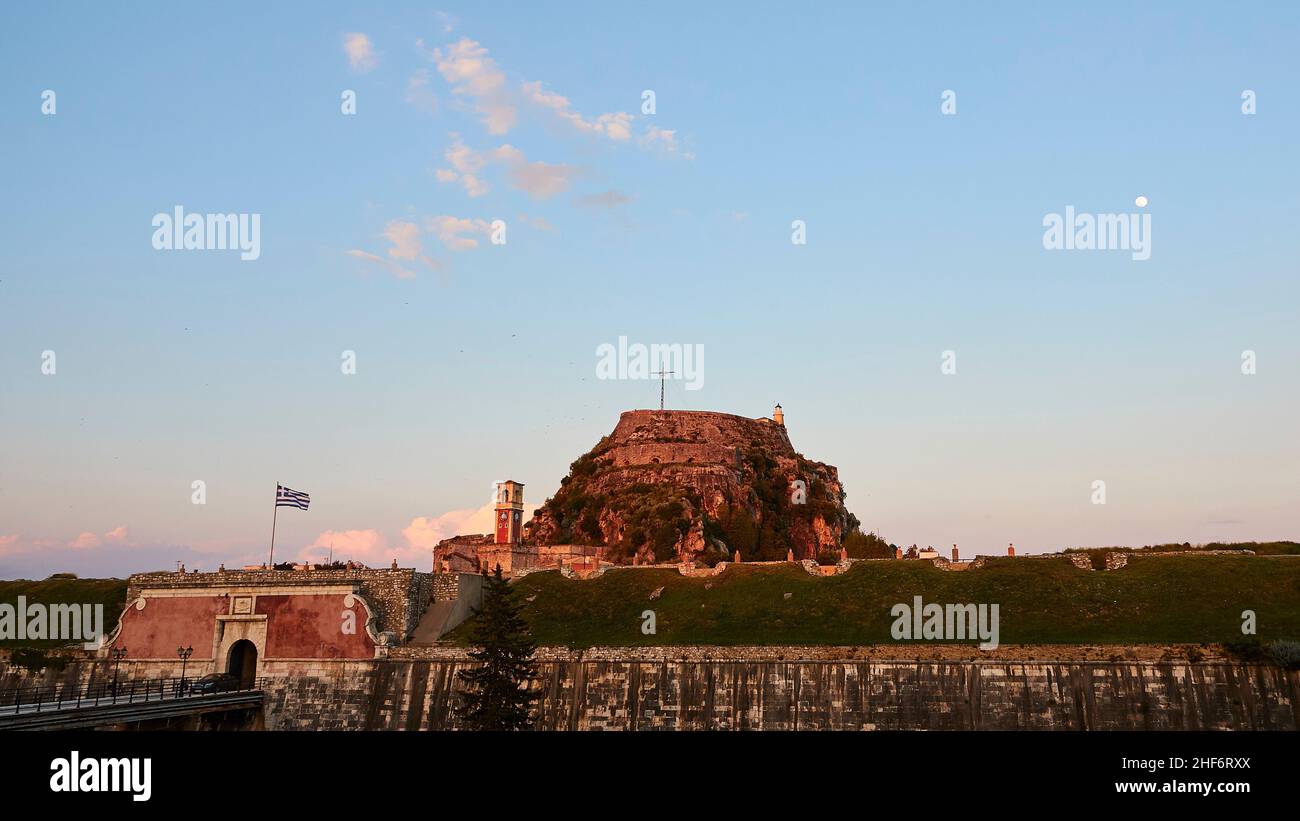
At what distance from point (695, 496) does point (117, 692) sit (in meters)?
67.2

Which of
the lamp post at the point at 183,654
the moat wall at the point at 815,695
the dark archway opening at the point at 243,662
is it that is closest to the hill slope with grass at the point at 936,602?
the moat wall at the point at 815,695

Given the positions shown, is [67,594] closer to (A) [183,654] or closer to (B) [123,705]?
(A) [183,654]

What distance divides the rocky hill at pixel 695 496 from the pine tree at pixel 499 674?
178ft

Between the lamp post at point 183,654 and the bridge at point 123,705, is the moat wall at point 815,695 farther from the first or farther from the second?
the lamp post at point 183,654

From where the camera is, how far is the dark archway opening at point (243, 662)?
62.2 meters

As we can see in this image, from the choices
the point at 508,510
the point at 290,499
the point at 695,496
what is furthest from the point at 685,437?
the point at 290,499

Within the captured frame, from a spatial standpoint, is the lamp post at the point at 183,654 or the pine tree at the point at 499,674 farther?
the lamp post at the point at 183,654

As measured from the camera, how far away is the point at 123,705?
47312 mm

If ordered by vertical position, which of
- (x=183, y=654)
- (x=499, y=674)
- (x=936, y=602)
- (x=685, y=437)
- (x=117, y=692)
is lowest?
(x=117, y=692)

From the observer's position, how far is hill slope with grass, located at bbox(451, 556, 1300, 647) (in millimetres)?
49969

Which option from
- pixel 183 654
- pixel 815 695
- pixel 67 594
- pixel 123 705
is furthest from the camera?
pixel 67 594

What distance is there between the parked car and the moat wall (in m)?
2.59
